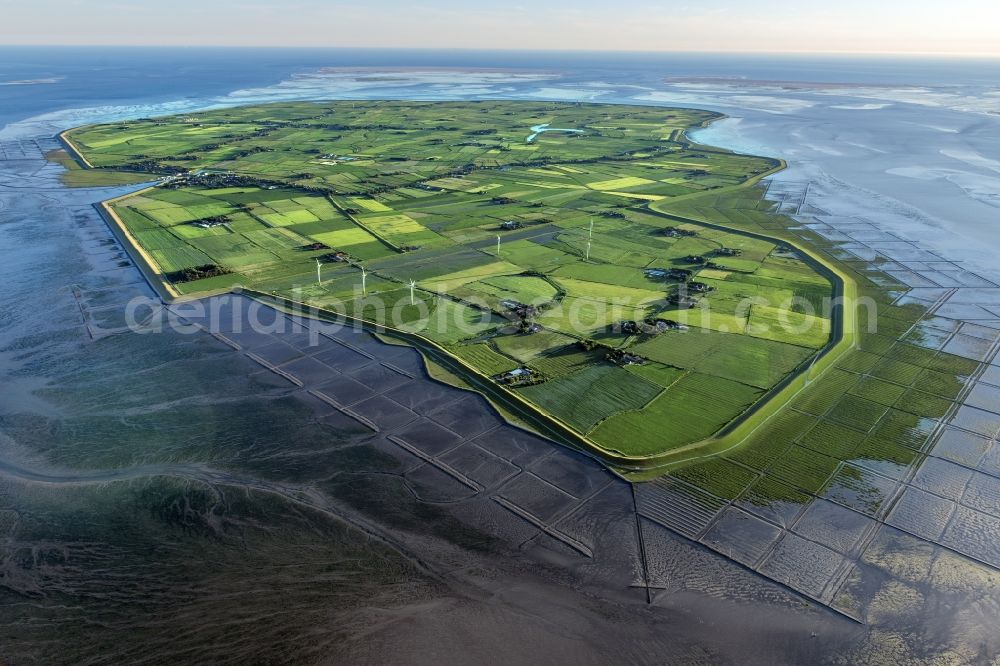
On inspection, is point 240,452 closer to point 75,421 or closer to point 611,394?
point 75,421

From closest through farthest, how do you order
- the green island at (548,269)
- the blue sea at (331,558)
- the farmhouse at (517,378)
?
1. the blue sea at (331,558)
2. the green island at (548,269)
3. the farmhouse at (517,378)

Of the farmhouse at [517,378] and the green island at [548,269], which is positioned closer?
the green island at [548,269]

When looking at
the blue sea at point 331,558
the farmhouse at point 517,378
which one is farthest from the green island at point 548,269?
the blue sea at point 331,558

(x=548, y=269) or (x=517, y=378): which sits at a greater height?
(x=548, y=269)

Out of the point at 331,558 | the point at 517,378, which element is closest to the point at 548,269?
the point at 517,378

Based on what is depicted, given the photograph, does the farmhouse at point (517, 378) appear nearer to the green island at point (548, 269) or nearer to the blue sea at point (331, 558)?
the green island at point (548, 269)

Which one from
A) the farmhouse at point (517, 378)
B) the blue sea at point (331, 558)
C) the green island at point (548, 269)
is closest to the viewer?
the blue sea at point (331, 558)

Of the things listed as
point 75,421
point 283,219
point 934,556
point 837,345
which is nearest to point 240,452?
point 75,421

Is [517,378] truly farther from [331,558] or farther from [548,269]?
[548,269]

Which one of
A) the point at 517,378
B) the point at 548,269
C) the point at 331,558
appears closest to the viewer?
the point at 331,558
